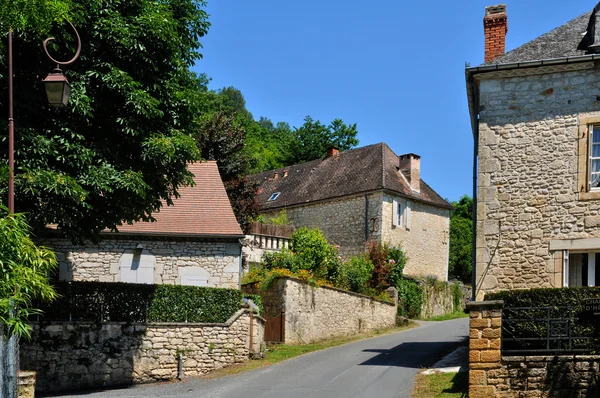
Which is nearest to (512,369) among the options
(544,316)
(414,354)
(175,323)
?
(544,316)

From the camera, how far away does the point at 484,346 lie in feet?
38.9

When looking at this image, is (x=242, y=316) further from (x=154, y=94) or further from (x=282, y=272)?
(x=154, y=94)

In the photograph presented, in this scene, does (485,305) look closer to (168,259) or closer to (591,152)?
(591,152)

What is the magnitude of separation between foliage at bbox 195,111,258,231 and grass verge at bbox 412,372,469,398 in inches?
601

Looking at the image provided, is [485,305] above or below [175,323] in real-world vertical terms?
above

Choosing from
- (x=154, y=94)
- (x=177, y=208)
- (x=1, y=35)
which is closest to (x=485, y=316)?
(x=154, y=94)

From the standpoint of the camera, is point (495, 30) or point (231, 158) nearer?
point (495, 30)

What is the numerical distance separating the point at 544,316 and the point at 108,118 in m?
9.26

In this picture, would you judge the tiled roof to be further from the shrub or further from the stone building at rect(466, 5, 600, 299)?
the shrub

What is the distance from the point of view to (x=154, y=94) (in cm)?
1560

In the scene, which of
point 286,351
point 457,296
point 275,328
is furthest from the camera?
point 457,296

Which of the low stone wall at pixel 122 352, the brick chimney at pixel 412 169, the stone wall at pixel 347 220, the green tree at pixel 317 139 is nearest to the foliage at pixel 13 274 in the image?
the low stone wall at pixel 122 352

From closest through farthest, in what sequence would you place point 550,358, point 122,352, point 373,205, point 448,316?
point 550,358, point 122,352, point 448,316, point 373,205

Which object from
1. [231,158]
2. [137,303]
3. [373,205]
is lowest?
[137,303]
